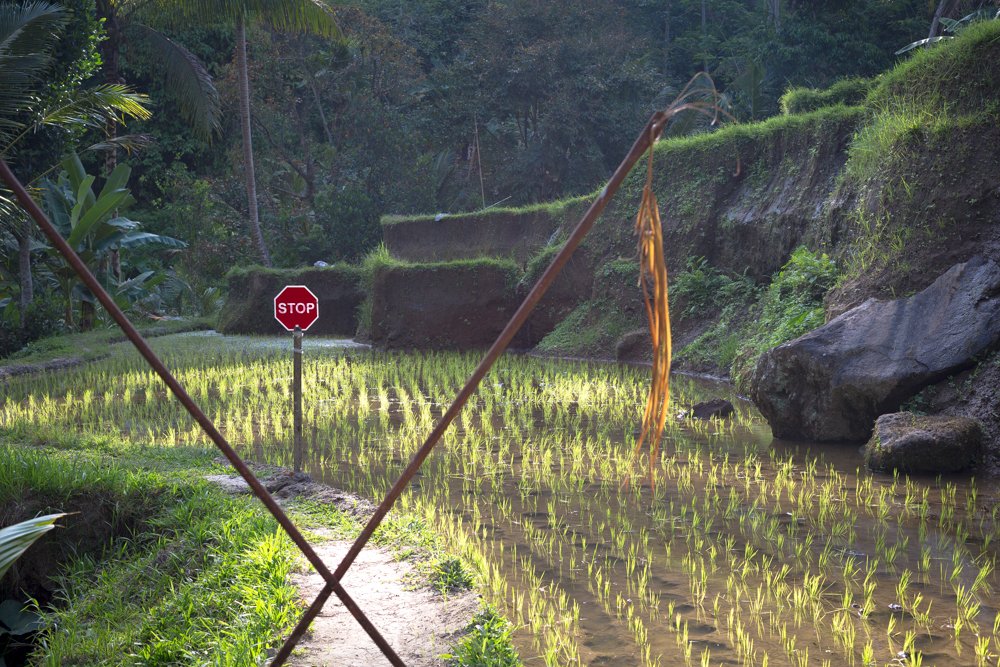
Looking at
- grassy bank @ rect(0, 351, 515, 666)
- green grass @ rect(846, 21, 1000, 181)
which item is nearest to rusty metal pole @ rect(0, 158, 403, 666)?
grassy bank @ rect(0, 351, 515, 666)

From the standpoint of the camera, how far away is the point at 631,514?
17.1ft

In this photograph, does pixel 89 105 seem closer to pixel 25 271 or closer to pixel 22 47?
pixel 22 47

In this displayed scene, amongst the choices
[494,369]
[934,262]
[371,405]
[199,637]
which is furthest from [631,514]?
[494,369]

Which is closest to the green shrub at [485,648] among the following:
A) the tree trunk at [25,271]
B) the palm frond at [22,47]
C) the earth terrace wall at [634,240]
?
the earth terrace wall at [634,240]

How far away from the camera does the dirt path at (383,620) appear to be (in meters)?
3.07

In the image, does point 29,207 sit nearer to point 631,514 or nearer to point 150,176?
point 631,514

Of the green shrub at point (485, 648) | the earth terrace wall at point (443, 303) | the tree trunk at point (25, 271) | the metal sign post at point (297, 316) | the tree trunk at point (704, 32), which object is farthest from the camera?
the tree trunk at point (704, 32)

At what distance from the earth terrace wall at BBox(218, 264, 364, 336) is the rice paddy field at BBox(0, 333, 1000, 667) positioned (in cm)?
812

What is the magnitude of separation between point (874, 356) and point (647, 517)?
277cm

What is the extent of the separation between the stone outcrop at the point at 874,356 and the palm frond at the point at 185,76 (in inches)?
525

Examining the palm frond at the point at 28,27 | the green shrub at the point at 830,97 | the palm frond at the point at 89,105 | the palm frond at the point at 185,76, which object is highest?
the palm frond at the point at 185,76

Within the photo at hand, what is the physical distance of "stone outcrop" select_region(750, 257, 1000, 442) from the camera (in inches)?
257

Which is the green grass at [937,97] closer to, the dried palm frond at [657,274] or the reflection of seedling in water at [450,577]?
the reflection of seedling in water at [450,577]

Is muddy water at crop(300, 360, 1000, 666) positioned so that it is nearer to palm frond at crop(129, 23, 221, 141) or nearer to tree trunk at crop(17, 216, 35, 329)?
tree trunk at crop(17, 216, 35, 329)
